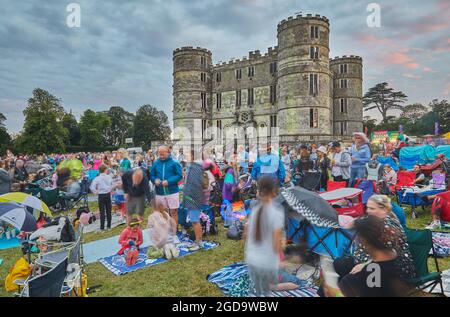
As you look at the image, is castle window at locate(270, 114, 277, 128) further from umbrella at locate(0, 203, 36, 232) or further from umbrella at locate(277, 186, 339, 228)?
umbrella at locate(0, 203, 36, 232)

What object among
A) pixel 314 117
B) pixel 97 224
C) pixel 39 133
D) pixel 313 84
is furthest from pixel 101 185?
pixel 39 133

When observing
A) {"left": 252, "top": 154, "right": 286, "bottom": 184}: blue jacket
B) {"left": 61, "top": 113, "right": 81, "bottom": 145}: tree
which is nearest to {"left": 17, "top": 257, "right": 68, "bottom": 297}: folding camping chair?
{"left": 252, "top": 154, "right": 286, "bottom": 184}: blue jacket

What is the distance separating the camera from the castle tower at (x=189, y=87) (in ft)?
124

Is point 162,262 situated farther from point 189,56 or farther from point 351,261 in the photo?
point 189,56

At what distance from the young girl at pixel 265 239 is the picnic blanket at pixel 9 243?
6.05 metres

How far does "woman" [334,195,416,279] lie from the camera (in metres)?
3.12

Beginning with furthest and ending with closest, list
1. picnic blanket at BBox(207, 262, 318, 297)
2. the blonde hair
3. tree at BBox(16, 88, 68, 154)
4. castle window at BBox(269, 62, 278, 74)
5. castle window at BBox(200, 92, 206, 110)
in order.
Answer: tree at BBox(16, 88, 68, 154) → castle window at BBox(200, 92, 206, 110) → castle window at BBox(269, 62, 278, 74) → picnic blanket at BBox(207, 262, 318, 297) → the blonde hair

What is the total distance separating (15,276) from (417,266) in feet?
18.9

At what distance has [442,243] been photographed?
5473 millimetres

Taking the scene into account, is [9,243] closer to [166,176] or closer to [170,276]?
[166,176]

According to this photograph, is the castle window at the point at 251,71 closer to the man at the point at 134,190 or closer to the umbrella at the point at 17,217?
the man at the point at 134,190

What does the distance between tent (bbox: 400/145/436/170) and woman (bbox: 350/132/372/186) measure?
23.7ft

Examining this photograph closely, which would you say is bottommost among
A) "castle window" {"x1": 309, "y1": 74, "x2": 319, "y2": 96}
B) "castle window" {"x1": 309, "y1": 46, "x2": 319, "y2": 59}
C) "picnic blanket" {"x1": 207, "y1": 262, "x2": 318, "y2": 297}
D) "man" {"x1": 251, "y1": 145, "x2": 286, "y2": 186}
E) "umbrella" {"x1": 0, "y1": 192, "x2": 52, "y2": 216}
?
"picnic blanket" {"x1": 207, "y1": 262, "x2": 318, "y2": 297}
